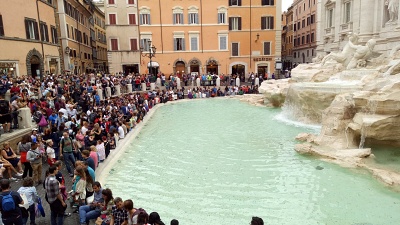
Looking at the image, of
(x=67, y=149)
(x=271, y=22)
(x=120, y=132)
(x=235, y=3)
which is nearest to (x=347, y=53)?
(x=120, y=132)

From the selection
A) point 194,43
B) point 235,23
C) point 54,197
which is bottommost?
point 54,197

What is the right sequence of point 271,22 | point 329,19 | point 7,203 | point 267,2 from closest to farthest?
point 7,203 < point 329,19 < point 267,2 < point 271,22

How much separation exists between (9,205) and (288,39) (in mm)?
59769

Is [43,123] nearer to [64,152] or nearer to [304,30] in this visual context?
[64,152]

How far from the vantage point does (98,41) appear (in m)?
51.7

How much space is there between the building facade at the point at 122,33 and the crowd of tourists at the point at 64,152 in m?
17.5

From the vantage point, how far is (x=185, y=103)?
2611 cm

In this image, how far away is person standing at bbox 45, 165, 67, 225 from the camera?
5789mm

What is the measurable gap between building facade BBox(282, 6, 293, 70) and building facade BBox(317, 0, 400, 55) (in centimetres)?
2830

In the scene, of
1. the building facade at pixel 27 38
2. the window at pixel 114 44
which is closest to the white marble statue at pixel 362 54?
the building facade at pixel 27 38

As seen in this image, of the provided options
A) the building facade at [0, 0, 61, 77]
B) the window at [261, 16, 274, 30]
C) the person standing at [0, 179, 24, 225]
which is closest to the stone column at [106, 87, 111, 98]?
the building facade at [0, 0, 61, 77]

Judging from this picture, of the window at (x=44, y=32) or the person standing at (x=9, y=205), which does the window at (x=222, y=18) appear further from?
the person standing at (x=9, y=205)

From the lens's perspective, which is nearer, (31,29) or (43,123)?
(43,123)

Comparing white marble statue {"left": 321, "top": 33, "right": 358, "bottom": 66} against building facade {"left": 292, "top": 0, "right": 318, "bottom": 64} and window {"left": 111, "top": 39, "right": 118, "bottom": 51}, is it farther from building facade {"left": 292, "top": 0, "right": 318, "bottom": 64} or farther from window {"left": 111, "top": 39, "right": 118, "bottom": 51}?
window {"left": 111, "top": 39, "right": 118, "bottom": 51}
